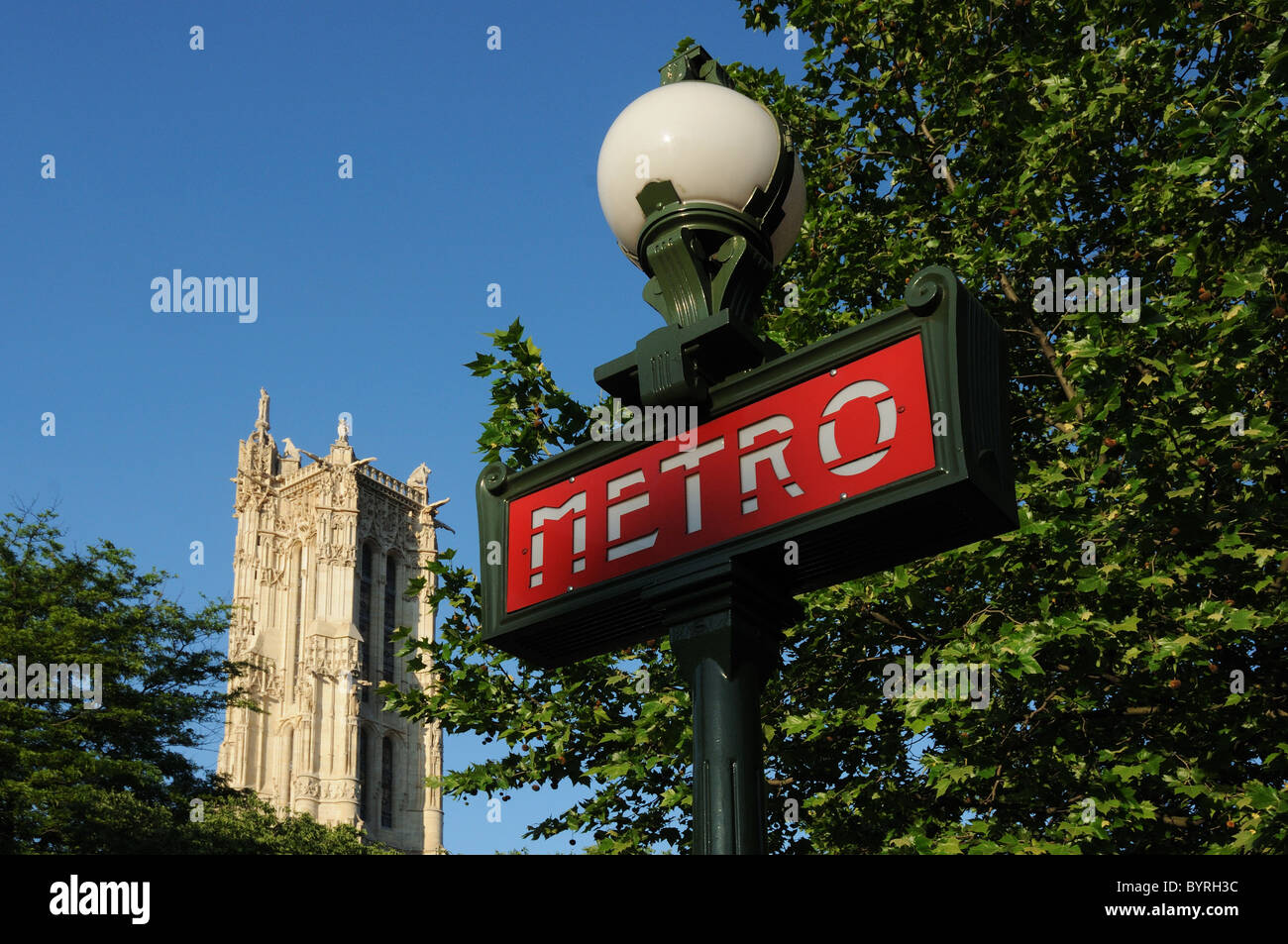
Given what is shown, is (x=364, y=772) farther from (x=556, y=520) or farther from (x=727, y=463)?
(x=727, y=463)

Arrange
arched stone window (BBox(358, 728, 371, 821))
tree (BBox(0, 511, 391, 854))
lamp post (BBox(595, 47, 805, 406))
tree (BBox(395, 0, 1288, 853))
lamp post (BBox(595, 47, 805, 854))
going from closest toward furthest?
lamp post (BBox(595, 47, 805, 854))
lamp post (BBox(595, 47, 805, 406))
tree (BBox(395, 0, 1288, 853))
tree (BBox(0, 511, 391, 854))
arched stone window (BBox(358, 728, 371, 821))

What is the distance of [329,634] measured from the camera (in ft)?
285

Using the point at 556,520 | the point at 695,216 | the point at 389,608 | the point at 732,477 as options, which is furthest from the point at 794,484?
the point at 389,608

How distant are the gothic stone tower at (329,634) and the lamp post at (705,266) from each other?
8223cm

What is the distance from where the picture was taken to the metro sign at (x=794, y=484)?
3047mm

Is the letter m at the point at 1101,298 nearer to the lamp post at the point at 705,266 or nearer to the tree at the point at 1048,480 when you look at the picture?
the tree at the point at 1048,480

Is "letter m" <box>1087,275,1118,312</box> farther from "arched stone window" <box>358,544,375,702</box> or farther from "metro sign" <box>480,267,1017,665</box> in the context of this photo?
"arched stone window" <box>358,544,375,702</box>

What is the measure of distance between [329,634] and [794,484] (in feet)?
286

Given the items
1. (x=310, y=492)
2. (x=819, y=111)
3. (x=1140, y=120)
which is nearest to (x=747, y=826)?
(x=1140, y=120)

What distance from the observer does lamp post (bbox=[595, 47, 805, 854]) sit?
3.27m
